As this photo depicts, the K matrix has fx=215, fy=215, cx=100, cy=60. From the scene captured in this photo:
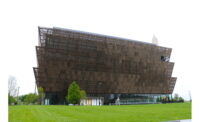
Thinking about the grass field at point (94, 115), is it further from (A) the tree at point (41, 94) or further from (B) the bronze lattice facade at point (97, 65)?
(B) the bronze lattice facade at point (97, 65)

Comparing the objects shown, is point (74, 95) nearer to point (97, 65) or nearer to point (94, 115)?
point (97, 65)

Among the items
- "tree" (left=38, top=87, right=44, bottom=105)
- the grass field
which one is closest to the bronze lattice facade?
"tree" (left=38, top=87, right=44, bottom=105)

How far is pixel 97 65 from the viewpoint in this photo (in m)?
45.3

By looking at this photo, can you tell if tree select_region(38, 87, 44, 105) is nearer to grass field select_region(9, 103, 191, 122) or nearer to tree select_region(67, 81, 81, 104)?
tree select_region(67, 81, 81, 104)

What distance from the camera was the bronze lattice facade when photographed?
4094 centimetres

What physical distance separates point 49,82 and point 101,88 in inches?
447

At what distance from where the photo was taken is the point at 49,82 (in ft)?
132

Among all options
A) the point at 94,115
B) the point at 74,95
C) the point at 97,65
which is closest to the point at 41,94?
the point at 74,95

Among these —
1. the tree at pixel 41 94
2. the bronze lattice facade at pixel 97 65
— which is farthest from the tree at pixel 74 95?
the tree at pixel 41 94

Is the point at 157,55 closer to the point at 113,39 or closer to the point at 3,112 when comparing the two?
the point at 113,39

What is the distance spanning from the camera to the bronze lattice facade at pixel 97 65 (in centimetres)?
4094

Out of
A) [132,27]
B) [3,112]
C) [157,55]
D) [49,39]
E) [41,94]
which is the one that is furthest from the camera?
[157,55]

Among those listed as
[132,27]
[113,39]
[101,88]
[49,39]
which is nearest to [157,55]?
[113,39]

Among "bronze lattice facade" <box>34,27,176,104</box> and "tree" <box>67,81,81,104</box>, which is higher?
"bronze lattice facade" <box>34,27,176,104</box>
